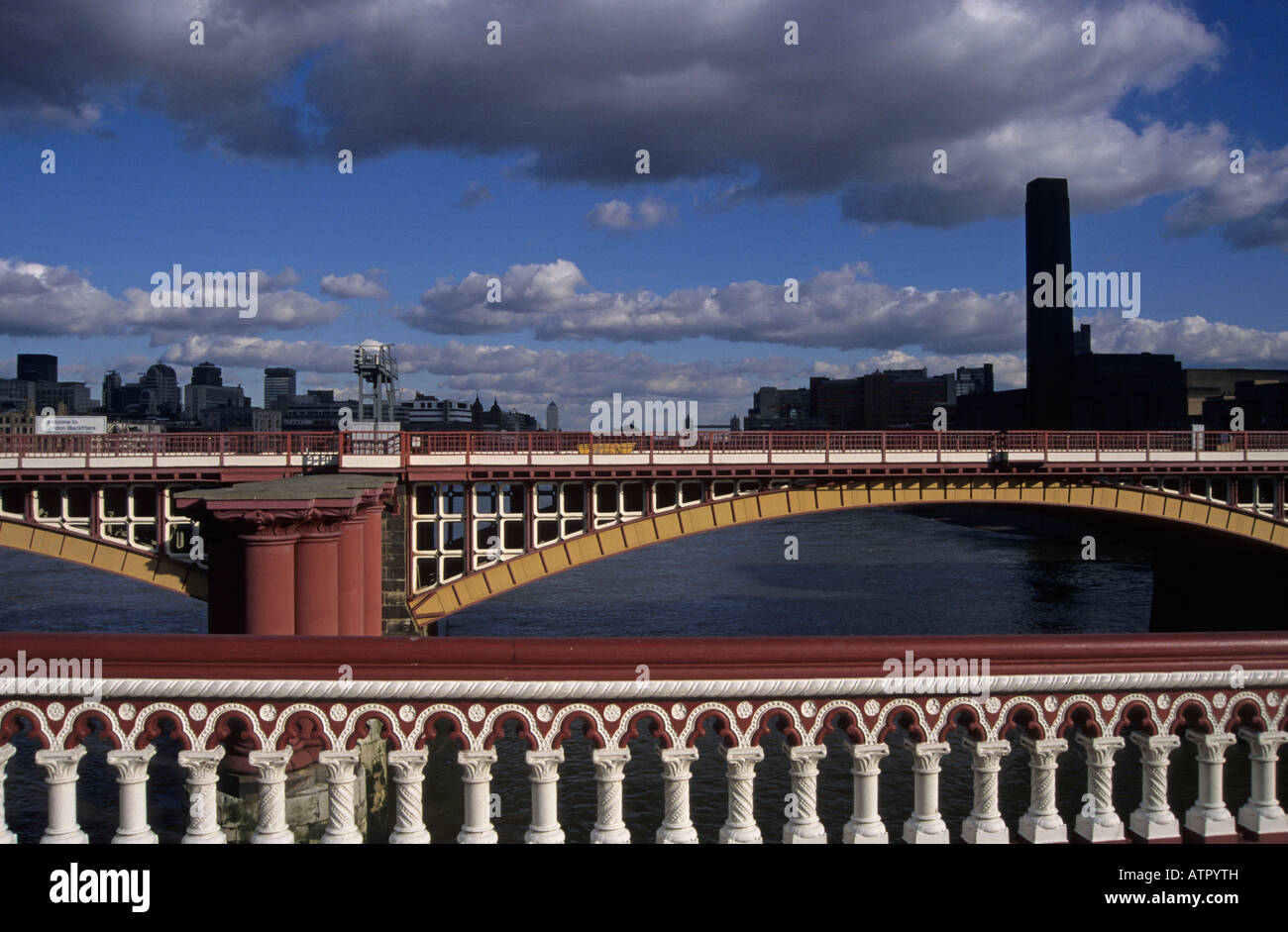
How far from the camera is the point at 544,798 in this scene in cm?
448

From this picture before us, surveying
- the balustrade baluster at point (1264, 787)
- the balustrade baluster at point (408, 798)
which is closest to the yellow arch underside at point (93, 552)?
the balustrade baluster at point (408, 798)

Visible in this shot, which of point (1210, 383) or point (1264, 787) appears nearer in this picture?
point (1264, 787)

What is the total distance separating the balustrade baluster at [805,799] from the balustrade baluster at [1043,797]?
107cm

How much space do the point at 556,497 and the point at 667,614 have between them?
632 inches

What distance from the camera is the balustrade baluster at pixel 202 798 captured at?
4375mm

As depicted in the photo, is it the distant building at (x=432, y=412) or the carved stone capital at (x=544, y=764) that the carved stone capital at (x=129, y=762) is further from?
the distant building at (x=432, y=412)

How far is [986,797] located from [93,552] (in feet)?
79.3

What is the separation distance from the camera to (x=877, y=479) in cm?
2808

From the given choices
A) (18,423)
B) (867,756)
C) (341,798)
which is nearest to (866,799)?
(867,756)

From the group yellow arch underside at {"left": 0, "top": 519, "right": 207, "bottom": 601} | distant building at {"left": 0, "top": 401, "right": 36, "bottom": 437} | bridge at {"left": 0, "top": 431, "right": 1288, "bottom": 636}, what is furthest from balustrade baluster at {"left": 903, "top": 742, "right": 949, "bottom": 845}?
distant building at {"left": 0, "top": 401, "right": 36, "bottom": 437}

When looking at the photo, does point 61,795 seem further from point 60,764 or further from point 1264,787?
point 1264,787

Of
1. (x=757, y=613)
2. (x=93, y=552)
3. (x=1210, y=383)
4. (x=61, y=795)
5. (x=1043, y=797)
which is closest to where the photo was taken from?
(x=61, y=795)
